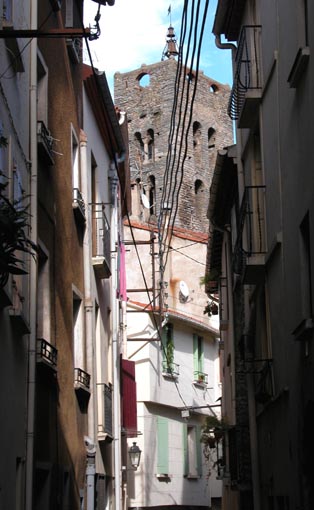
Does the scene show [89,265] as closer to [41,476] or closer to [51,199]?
[51,199]

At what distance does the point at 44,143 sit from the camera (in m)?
14.4

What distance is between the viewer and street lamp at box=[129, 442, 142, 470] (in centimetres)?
2894

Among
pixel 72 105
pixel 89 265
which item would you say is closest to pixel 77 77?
pixel 72 105

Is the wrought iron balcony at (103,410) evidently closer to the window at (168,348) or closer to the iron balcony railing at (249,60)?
the iron balcony railing at (249,60)

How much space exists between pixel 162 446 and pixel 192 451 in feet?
7.17

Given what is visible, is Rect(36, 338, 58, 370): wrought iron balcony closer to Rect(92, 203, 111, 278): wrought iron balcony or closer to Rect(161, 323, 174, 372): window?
Rect(92, 203, 111, 278): wrought iron balcony

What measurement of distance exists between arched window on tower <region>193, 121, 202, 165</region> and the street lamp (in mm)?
77211

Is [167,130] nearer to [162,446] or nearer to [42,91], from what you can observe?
[162,446]

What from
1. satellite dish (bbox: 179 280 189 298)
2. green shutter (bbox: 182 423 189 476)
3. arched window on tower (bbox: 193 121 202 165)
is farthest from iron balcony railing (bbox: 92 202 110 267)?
arched window on tower (bbox: 193 121 202 165)

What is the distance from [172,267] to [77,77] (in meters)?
22.9

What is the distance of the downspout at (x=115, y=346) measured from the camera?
861 inches

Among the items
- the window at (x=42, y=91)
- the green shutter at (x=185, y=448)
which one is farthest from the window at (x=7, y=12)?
the green shutter at (x=185, y=448)

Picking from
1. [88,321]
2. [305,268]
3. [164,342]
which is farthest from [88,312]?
[164,342]

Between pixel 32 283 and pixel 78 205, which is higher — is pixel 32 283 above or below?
below
